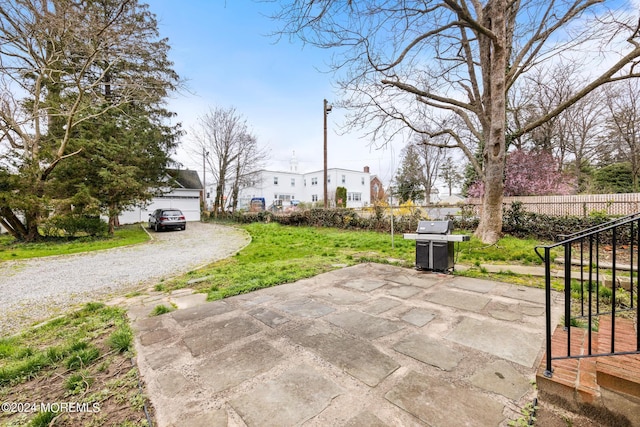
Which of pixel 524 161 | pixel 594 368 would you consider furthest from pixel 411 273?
pixel 524 161

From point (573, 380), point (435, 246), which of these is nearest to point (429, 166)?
point (435, 246)

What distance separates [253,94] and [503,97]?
10403 mm

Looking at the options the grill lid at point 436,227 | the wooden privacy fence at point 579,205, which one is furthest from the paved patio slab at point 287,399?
the wooden privacy fence at point 579,205

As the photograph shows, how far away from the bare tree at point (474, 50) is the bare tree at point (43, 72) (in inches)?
290

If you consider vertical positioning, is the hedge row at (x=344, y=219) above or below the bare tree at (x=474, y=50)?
below

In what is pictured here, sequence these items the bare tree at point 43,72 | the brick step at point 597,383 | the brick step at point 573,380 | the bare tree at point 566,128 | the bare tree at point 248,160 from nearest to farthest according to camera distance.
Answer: the brick step at point 597,383 < the brick step at point 573,380 < the bare tree at point 43,72 < the bare tree at point 566,128 < the bare tree at point 248,160

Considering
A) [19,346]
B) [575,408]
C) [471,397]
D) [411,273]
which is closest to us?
A: [575,408]

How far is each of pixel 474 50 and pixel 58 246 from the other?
56.3 feet

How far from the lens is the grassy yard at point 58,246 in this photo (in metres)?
8.89

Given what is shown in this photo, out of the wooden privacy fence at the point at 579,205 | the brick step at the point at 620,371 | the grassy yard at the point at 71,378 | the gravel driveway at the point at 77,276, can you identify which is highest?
the wooden privacy fence at the point at 579,205

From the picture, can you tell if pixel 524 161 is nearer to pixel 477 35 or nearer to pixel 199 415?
pixel 477 35

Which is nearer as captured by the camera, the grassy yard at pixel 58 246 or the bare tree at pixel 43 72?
the bare tree at pixel 43 72

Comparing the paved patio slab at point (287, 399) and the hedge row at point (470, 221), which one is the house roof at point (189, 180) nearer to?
the hedge row at point (470, 221)

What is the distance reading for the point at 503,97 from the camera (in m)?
7.35
